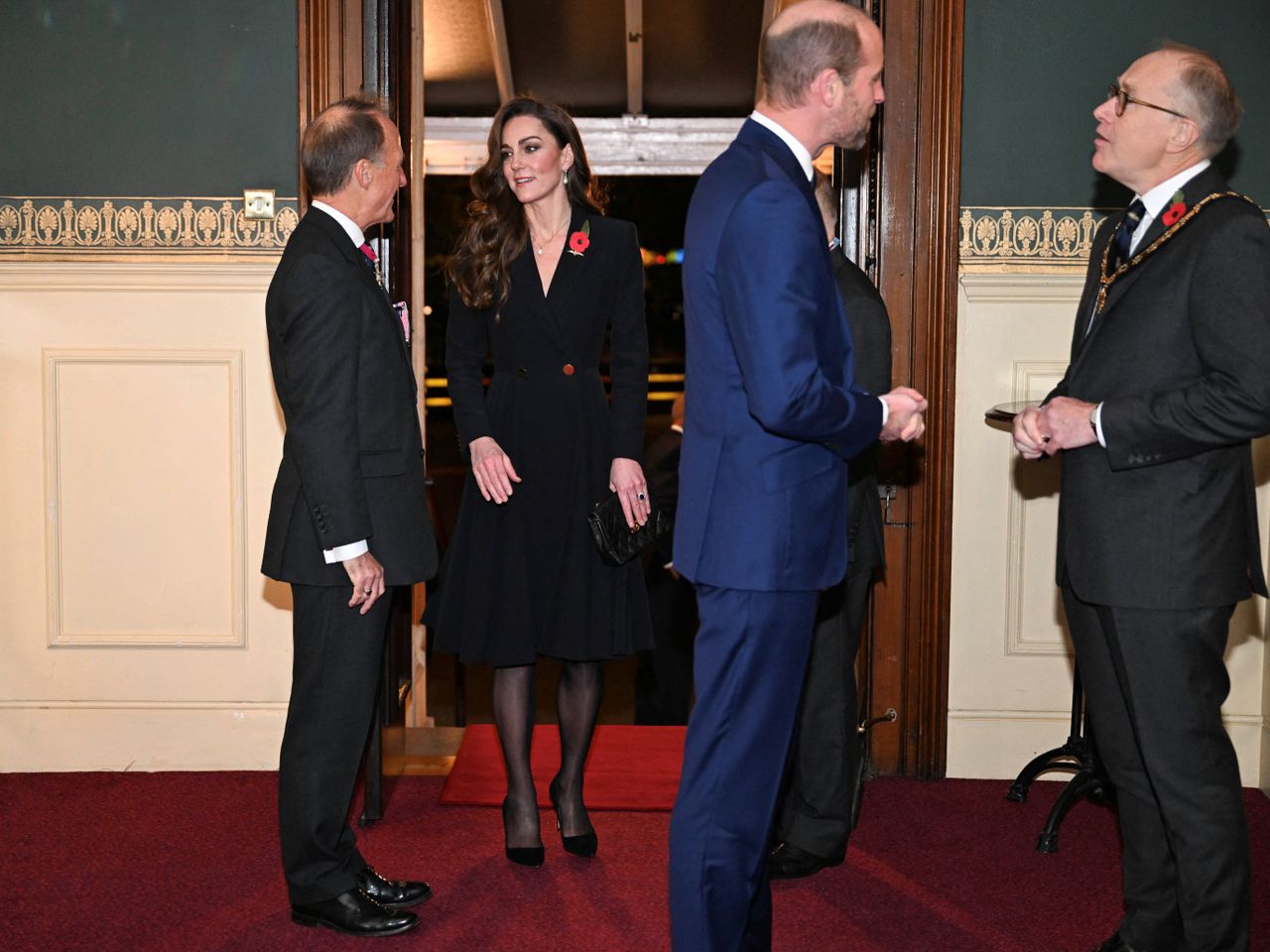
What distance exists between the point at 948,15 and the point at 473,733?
268 centimetres

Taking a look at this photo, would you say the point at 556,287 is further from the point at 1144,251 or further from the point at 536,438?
the point at 1144,251

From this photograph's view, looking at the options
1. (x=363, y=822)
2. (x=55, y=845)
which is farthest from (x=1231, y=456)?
(x=55, y=845)

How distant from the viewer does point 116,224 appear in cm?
396

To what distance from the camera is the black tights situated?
3.32 m

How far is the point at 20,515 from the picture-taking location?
405 cm

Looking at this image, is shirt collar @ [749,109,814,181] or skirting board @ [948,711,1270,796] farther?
skirting board @ [948,711,1270,796]

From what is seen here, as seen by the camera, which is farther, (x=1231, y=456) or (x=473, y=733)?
(x=473, y=733)

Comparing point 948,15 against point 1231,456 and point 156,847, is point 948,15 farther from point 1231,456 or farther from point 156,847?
point 156,847

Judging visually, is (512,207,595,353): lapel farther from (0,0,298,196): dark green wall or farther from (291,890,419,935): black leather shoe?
(291,890,419,935): black leather shoe

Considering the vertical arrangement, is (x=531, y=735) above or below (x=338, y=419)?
below

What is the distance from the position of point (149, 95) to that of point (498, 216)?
1311mm

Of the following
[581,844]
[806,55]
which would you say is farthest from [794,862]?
[806,55]

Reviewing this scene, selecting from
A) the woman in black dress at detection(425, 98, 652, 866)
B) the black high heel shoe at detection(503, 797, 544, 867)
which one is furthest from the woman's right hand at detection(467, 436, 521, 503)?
the black high heel shoe at detection(503, 797, 544, 867)

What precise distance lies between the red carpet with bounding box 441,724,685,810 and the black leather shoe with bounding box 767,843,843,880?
0.53 m
